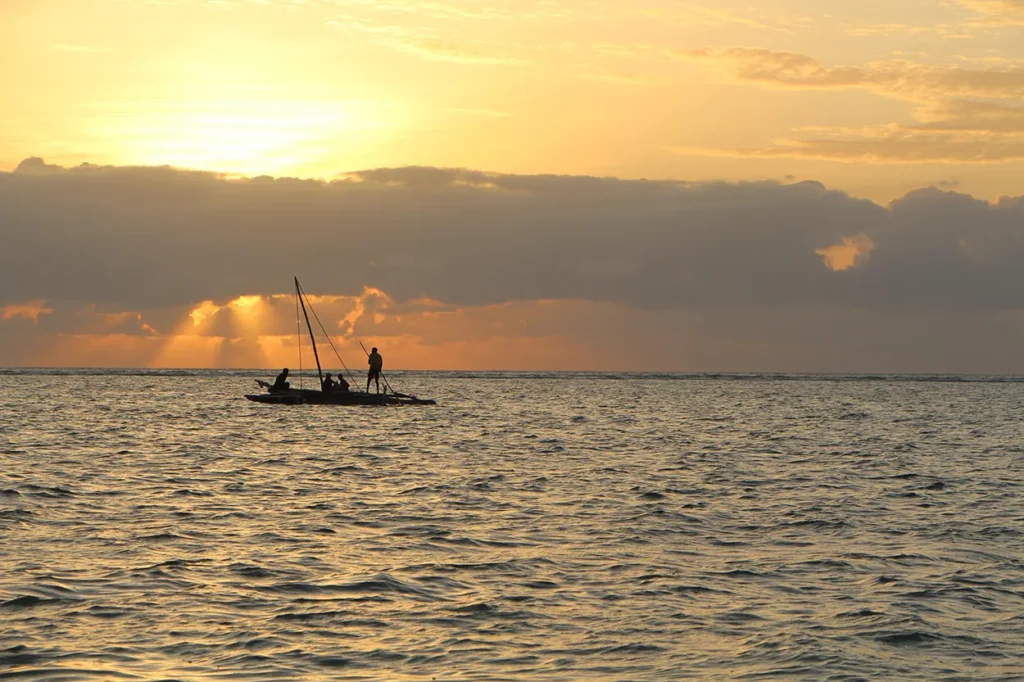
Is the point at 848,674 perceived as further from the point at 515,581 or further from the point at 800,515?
the point at 800,515

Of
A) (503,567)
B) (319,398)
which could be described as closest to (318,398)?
(319,398)

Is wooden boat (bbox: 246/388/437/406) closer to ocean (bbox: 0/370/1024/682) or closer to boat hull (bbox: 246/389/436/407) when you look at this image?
boat hull (bbox: 246/389/436/407)

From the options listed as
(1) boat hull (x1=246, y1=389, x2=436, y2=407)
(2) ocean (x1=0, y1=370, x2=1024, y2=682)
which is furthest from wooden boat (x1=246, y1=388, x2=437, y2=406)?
(2) ocean (x1=0, y1=370, x2=1024, y2=682)

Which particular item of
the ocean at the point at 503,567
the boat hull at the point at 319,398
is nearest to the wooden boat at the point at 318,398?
the boat hull at the point at 319,398

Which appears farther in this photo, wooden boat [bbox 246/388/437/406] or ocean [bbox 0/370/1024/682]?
wooden boat [bbox 246/388/437/406]

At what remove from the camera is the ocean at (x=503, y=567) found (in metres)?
13.5

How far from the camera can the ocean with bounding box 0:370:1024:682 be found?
13477mm

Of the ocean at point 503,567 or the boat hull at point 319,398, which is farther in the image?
the boat hull at point 319,398

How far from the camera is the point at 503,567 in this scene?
1877 cm

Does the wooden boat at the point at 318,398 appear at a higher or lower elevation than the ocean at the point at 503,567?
higher

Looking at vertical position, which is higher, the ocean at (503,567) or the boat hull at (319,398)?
the boat hull at (319,398)

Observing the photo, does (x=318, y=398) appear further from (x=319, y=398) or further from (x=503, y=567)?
(x=503, y=567)

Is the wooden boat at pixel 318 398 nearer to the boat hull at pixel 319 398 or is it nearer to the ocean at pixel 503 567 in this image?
the boat hull at pixel 319 398

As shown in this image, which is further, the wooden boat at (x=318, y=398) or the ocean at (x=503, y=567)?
the wooden boat at (x=318, y=398)
